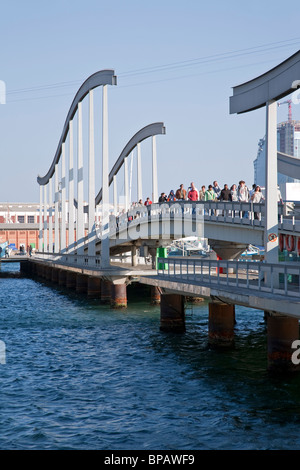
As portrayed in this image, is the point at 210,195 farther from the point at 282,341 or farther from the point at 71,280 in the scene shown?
the point at 71,280

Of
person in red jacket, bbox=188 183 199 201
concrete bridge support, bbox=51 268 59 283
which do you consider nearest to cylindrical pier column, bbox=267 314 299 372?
person in red jacket, bbox=188 183 199 201

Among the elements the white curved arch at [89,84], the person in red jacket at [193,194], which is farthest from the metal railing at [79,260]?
the white curved arch at [89,84]

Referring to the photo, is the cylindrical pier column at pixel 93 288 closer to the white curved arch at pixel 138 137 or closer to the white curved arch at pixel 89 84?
the white curved arch at pixel 138 137

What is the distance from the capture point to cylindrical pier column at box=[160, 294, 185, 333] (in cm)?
3117

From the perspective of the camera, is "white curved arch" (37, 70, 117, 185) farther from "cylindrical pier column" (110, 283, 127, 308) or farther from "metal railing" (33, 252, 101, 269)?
"cylindrical pier column" (110, 283, 127, 308)

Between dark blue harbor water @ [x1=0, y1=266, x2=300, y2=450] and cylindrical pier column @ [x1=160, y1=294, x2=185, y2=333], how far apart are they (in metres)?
0.53

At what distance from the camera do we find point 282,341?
68.5 feet

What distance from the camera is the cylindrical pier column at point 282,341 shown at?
20.8 m

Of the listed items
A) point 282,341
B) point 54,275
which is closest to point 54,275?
point 54,275

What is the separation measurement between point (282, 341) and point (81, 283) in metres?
35.0

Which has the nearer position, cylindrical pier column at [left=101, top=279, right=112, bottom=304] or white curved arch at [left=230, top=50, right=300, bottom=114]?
white curved arch at [left=230, top=50, right=300, bottom=114]
